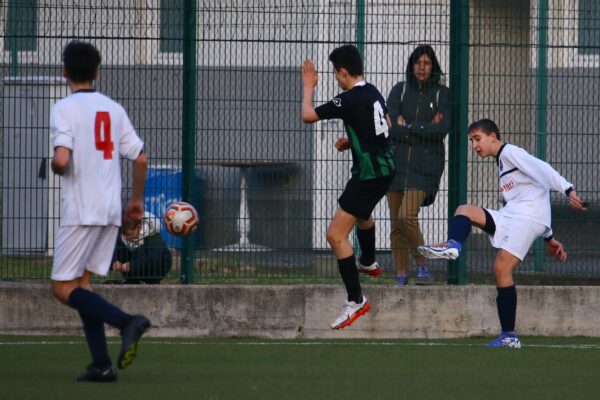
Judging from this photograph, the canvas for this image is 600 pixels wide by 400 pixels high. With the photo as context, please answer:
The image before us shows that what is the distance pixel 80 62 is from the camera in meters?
7.75

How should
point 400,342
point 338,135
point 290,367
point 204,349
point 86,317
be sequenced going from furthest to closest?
point 338,135, point 400,342, point 204,349, point 290,367, point 86,317

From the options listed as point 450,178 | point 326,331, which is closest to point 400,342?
point 326,331

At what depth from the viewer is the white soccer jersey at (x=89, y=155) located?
24.9ft

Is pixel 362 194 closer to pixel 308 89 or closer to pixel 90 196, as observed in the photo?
pixel 308 89

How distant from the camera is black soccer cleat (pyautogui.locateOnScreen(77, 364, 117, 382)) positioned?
780 cm

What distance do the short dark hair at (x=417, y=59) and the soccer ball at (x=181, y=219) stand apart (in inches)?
92.5

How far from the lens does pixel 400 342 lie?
10.8 metres

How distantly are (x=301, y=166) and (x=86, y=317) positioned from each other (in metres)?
4.07

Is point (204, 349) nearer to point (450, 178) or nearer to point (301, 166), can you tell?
point (301, 166)

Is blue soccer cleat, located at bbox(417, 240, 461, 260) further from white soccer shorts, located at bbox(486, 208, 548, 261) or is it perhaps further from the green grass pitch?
the green grass pitch

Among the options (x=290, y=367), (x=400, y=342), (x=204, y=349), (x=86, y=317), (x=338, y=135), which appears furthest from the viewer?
(x=338, y=135)

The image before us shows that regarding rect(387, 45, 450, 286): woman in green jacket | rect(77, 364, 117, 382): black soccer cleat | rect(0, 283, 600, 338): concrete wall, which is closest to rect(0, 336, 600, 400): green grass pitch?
rect(77, 364, 117, 382): black soccer cleat

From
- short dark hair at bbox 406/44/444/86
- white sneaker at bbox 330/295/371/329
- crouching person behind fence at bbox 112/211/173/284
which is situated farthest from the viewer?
short dark hair at bbox 406/44/444/86

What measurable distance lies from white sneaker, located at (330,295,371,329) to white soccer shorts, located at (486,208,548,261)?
1.10 m
